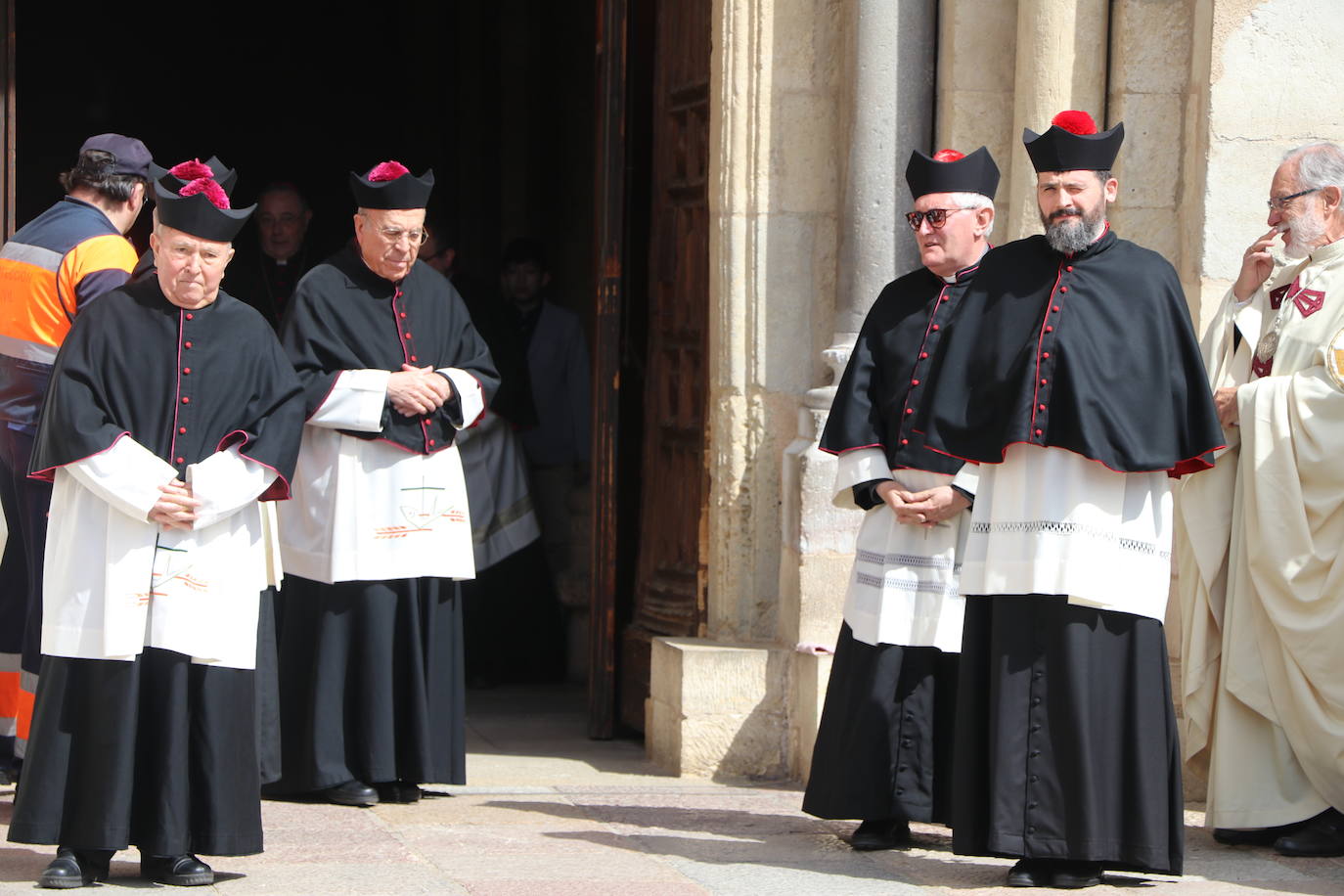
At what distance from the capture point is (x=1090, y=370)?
483cm

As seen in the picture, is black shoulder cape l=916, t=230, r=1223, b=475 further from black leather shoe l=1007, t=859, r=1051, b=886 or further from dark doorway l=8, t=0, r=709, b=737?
dark doorway l=8, t=0, r=709, b=737

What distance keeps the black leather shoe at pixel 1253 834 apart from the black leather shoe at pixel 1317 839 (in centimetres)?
3

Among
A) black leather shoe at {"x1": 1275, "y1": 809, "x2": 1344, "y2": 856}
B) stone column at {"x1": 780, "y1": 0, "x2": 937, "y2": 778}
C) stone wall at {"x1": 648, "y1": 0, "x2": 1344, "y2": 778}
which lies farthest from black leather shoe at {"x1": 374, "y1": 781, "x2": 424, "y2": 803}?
black leather shoe at {"x1": 1275, "y1": 809, "x2": 1344, "y2": 856}

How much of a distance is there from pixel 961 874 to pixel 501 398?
3.74 metres

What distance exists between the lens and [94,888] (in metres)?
4.67

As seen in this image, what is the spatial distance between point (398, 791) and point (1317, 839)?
2.65 meters

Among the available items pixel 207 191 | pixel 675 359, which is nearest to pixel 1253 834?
pixel 675 359

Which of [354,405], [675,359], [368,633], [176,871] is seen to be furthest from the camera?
[675,359]

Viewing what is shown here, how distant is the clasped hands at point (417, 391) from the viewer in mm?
6020

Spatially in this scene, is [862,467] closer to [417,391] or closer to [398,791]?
[417,391]

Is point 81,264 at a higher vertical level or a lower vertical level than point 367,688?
higher

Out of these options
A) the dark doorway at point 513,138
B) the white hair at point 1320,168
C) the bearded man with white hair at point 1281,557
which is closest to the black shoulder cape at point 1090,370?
the bearded man with white hair at point 1281,557

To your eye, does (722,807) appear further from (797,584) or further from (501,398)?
(501,398)

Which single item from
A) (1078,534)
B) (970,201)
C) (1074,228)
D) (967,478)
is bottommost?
(1078,534)
